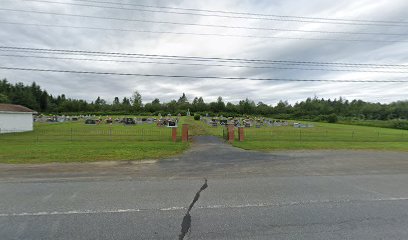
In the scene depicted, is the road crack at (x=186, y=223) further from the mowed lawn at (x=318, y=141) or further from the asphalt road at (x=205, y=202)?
the mowed lawn at (x=318, y=141)

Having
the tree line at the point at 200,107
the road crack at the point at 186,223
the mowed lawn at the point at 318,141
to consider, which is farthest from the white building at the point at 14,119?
the tree line at the point at 200,107

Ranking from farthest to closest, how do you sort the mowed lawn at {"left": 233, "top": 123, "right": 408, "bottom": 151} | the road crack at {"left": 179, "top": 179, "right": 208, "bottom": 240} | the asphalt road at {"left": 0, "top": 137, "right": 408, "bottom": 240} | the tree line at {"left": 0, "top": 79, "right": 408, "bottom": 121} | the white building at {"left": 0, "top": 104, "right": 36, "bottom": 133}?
1. the tree line at {"left": 0, "top": 79, "right": 408, "bottom": 121}
2. the white building at {"left": 0, "top": 104, "right": 36, "bottom": 133}
3. the mowed lawn at {"left": 233, "top": 123, "right": 408, "bottom": 151}
4. the asphalt road at {"left": 0, "top": 137, "right": 408, "bottom": 240}
5. the road crack at {"left": 179, "top": 179, "right": 208, "bottom": 240}

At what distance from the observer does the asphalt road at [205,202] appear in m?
3.88

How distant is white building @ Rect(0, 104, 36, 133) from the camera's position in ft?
79.5

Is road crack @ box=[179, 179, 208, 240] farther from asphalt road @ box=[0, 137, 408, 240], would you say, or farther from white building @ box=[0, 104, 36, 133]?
white building @ box=[0, 104, 36, 133]

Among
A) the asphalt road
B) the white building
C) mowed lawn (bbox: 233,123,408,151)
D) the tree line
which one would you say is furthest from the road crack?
the tree line

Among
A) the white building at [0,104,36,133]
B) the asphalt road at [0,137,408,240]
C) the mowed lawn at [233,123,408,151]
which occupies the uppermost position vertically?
the white building at [0,104,36,133]

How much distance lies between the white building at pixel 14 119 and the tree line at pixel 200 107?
2335 inches

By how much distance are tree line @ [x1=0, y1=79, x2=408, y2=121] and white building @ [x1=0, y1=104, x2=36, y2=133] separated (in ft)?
195

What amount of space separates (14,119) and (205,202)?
28.5m

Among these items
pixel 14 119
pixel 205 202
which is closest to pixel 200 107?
pixel 14 119

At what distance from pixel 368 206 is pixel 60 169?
30.7 ft

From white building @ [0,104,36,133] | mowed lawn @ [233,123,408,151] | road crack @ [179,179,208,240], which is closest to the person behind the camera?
road crack @ [179,179,208,240]

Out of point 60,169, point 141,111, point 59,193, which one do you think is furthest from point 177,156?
point 141,111
